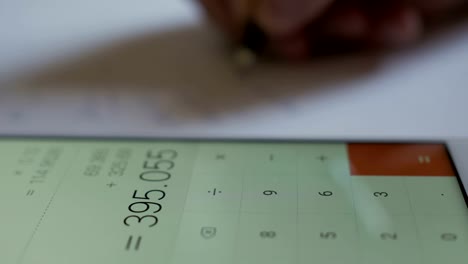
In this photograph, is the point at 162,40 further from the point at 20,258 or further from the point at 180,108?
the point at 20,258

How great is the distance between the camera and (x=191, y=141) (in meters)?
0.26

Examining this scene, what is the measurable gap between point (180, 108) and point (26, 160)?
0.29 ft

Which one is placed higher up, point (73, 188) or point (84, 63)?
point (84, 63)

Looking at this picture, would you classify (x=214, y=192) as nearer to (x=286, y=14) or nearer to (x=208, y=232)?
(x=208, y=232)

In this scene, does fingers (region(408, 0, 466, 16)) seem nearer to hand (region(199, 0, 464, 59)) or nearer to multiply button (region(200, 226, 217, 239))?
hand (region(199, 0, 464, 59))

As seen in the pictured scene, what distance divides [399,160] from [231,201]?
7cm

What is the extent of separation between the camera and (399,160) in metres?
0.24

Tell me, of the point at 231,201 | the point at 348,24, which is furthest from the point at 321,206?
the point at 348,24

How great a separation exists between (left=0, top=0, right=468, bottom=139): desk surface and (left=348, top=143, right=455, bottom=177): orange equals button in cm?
2

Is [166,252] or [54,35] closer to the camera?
[166,252]

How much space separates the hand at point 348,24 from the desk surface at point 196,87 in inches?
0.4

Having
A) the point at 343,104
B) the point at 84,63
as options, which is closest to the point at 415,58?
the point at 343,104

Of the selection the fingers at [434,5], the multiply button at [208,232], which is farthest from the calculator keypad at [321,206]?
the fingers at [434,5]

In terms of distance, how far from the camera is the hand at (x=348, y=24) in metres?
0.33
